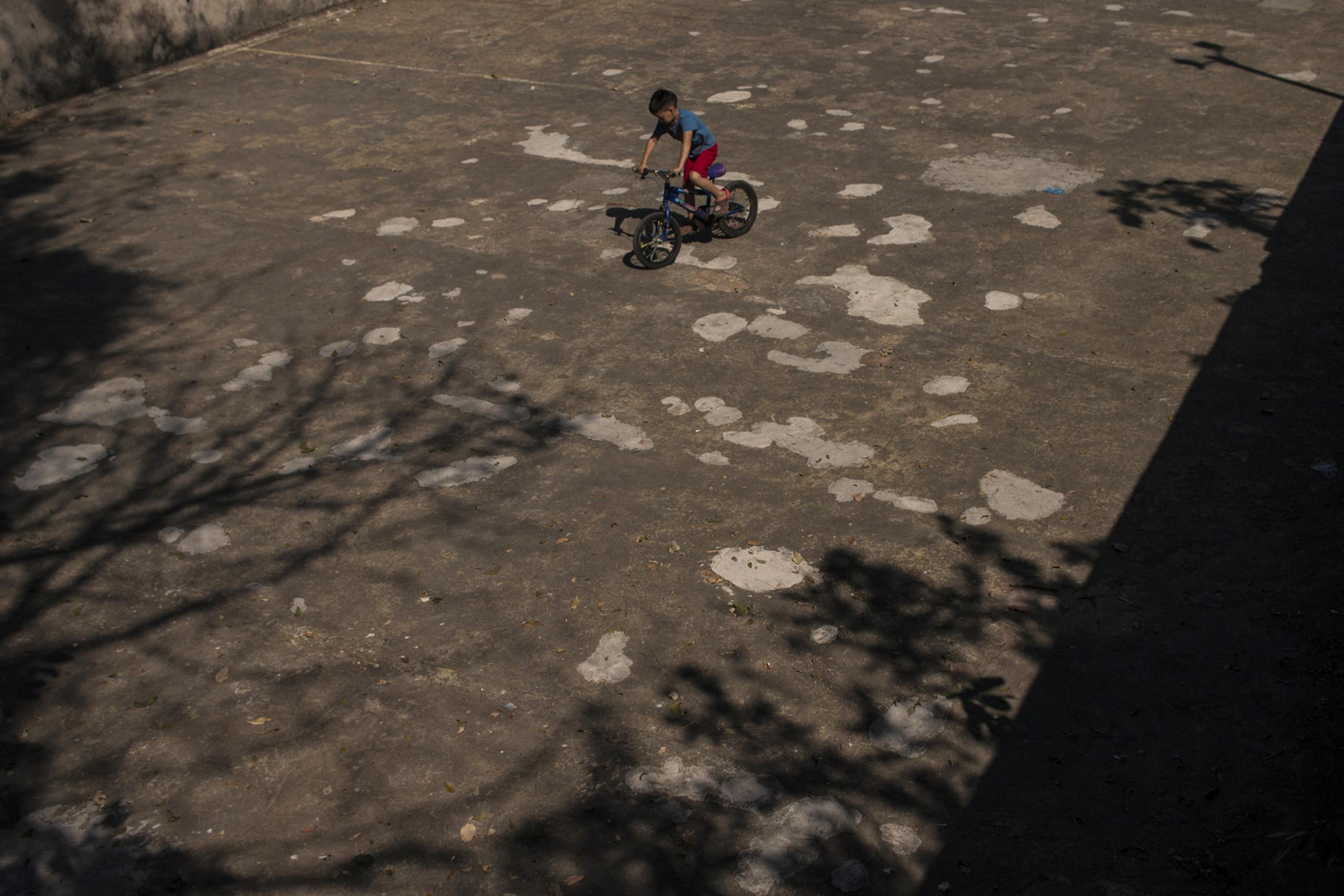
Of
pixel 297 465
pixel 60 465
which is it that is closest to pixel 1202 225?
pixel 297 465

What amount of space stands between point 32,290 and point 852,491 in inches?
231

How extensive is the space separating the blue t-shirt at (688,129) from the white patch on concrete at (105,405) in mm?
3733

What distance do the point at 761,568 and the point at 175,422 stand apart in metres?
3.51

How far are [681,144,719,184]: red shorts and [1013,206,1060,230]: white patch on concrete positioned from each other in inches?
92.5

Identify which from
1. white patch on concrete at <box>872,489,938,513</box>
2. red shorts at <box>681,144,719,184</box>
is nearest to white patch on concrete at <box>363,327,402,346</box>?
red shorts at <box>681,144,719,184</box>

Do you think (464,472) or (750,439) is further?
(750,439)

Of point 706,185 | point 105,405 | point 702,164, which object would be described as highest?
point 702,164

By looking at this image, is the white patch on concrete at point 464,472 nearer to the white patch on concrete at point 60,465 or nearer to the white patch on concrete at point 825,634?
the white patch on concrete at point 60,465

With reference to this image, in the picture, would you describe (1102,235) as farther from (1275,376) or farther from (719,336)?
(719,336)

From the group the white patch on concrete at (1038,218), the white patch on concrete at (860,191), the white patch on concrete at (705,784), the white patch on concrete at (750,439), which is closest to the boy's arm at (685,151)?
the white patch on concrete at (860,191)

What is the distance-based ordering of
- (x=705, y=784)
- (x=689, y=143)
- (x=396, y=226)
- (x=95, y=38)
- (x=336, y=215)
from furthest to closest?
(x=95, y=38) < (x=336, y=215) < (x=396, y=226) < (x=689, y=143) < (x=705, y=784)

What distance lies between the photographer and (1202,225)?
7188 mm

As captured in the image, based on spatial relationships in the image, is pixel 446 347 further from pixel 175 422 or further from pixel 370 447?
pixel 175 422

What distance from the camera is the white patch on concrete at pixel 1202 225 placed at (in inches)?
279
